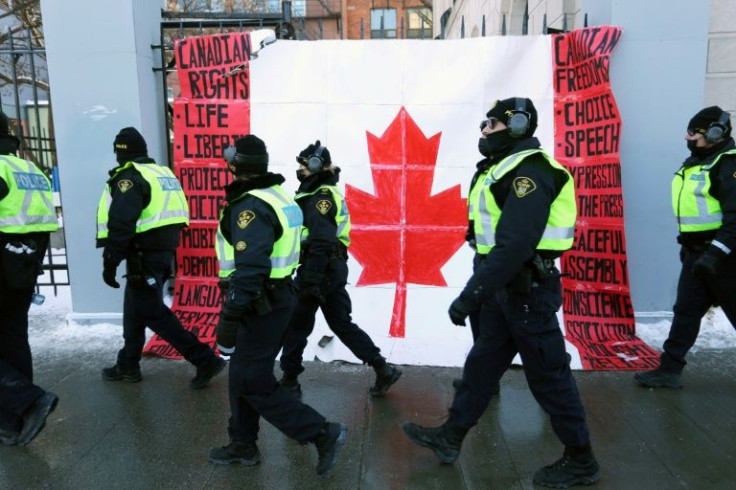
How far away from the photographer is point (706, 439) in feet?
11.0

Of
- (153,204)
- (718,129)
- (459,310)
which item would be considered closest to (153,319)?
(153,204)

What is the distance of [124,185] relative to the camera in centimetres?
380

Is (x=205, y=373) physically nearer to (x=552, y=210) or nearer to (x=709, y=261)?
(x=552, y=210)

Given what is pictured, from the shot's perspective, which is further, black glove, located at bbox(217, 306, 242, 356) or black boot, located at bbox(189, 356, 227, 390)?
black boot, located at bbox(189, 356, 227, 390)

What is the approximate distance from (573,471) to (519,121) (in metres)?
1.79

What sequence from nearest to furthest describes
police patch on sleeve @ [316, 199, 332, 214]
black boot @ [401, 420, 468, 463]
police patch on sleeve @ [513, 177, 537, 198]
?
police patch on sleeve @ [513, 177, 537, 198] < black boot @ [401, 420, 468, 463] < police patch on sleeve @ [316, 199, 332, 214]

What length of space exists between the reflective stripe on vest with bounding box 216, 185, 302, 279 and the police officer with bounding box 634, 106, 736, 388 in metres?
2.67

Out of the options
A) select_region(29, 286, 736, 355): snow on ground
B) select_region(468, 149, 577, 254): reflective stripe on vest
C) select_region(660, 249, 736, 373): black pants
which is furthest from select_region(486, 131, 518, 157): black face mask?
select_region(29, 286, 736, 355): snow on ground

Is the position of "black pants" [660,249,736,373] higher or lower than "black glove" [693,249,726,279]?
lower

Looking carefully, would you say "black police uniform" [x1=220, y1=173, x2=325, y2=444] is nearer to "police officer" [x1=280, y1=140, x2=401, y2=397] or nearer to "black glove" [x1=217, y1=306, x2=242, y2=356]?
"black glove" [x1=217, y1=306, x2=242, y2=356]

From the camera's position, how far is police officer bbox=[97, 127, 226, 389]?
3805 millimetres

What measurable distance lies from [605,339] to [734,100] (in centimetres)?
283

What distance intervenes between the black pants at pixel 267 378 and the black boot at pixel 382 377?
104 cm

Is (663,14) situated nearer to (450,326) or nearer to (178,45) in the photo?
(450,326)
